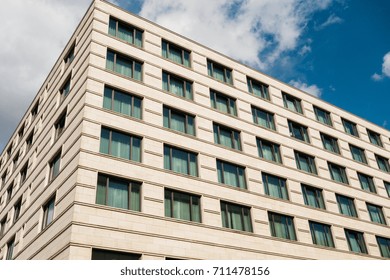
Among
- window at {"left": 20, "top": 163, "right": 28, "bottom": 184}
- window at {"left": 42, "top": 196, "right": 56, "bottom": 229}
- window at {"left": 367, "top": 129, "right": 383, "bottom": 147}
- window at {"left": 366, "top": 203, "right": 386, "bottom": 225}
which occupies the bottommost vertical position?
window at {"left": 42, "top": 196, "right": 56, "bottom": 229}

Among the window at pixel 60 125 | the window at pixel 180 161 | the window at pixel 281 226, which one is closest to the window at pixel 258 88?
the window at pixel 180 161

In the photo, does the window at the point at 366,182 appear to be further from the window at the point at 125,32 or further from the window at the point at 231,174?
the window at the point at 125,32

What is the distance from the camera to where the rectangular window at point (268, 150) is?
26.9 metres

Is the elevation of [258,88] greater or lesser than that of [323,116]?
greater

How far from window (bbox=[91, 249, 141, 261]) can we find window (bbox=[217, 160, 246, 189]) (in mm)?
7749

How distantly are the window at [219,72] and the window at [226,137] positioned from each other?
15.2ft

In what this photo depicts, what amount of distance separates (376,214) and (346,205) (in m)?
3.87

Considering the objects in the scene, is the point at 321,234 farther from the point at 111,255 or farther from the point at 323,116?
the point at 111,255

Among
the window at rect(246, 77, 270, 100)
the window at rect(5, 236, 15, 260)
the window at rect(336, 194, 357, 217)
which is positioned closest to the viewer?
the window at rect(5, 236, 15, 260)

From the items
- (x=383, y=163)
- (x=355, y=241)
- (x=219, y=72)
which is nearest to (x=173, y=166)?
(x=219, y=72)

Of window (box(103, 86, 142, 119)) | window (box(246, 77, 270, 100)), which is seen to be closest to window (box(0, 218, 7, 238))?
window (box(103, 86, 142, 119))

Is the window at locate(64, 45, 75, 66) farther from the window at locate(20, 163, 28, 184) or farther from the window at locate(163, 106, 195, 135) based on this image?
the window at locate(20, 163, 28, 184)

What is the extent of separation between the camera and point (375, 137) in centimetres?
3884

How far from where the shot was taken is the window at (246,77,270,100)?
30.3 metres
